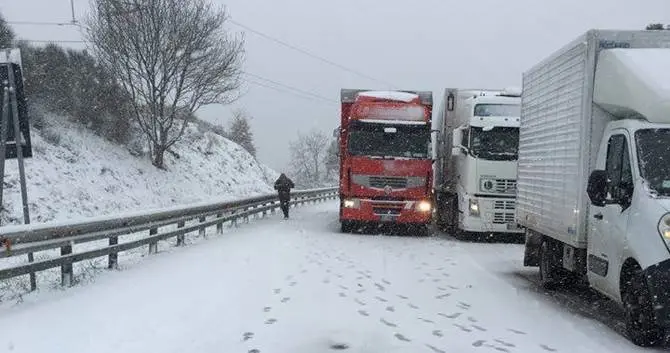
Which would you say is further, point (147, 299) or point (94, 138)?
point (94, 138)

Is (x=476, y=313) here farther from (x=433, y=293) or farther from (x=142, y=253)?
(x=142, y=253)

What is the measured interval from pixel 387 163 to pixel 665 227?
457 inches

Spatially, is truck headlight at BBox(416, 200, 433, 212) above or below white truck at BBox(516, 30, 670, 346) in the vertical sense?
below

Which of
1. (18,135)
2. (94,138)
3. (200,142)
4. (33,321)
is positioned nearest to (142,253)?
(18,135)

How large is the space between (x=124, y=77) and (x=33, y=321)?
79.9 ft

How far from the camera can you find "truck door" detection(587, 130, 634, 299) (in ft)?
22.7

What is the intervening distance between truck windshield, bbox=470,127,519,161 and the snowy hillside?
43.3ft

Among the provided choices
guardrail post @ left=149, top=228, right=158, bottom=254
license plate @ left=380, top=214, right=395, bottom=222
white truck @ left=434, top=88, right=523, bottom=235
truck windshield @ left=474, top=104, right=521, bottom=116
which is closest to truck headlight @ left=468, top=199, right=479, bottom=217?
white truck @ left=434, top=88, right=523, bottom=235

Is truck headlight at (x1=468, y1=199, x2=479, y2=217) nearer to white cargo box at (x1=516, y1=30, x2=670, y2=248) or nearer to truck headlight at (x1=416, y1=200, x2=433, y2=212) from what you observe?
truck headlight at (x1=416, y1=200, x2=433, y2=212)

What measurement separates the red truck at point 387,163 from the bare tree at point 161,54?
1486cm

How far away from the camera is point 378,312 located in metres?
7.72

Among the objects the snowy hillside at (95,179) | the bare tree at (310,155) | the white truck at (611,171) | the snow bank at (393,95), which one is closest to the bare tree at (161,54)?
the snowy hillside at (95,179)

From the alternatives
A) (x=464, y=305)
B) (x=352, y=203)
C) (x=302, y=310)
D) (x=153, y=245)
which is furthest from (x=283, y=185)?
(x=302, y=310)

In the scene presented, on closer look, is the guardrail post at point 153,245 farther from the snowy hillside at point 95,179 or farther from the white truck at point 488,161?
the white truck at point 488,161
